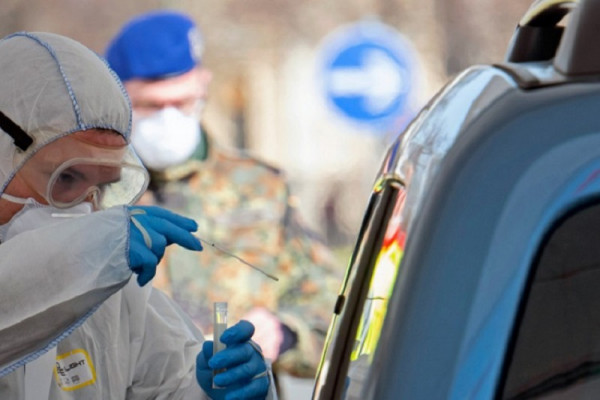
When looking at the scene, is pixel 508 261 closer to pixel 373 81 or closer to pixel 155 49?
pixel 155 49

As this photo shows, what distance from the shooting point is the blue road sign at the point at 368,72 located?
8086 mm

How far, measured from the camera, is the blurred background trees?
8.02 meters

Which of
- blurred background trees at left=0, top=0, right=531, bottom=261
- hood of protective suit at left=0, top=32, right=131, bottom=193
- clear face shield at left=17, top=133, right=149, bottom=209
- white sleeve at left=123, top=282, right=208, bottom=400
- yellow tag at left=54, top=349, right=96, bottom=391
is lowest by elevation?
yellow tag at left=54, top=349, right=96, bottom=391

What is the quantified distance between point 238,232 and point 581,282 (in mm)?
4283

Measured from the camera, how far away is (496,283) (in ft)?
4.46

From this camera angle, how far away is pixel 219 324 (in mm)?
2684

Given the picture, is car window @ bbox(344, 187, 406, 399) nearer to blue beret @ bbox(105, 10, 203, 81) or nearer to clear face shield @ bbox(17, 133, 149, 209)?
clear face shield @ bbox(17, 133, 149, 209)

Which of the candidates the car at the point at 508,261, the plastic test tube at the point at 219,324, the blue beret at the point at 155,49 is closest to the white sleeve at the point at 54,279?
the plastic test tube at the point at 219,324

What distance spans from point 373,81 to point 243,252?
2.81m

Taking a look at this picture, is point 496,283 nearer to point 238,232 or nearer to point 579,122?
point 579,122

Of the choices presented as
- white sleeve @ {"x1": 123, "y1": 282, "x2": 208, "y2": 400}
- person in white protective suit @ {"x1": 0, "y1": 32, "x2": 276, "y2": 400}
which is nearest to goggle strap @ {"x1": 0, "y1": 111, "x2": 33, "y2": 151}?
person in white protective suit @ {"x1": 0, "y1": 32, "x2": 276, "y2": 400}

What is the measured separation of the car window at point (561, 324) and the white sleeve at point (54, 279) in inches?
46.9

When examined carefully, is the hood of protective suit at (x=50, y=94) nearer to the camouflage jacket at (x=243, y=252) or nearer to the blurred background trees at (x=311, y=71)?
the camouflage jacket at (x=243, y=252)

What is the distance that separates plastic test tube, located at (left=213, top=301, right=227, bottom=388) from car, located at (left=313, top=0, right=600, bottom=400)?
120 centimetres
